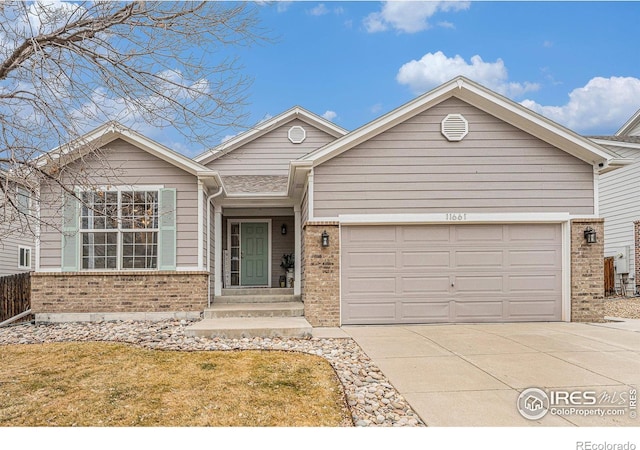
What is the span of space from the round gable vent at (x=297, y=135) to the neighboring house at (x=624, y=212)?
10.7 meters

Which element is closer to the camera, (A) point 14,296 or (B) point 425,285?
(B) point 425,285

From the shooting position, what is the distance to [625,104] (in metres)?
17.0

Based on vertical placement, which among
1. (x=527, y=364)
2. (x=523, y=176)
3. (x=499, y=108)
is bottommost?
(x=527, y=364)

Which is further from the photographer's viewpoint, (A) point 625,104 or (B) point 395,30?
(A) point 625,104

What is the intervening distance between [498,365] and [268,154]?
33.3ft

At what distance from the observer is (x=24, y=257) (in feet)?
59.4

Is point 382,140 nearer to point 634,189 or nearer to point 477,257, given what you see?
point 477,257

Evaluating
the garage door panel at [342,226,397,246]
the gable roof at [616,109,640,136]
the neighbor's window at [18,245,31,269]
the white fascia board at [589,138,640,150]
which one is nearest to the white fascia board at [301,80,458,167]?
the garage door panel at [342,226,397,246]

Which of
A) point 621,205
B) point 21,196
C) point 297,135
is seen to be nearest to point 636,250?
point 621,205

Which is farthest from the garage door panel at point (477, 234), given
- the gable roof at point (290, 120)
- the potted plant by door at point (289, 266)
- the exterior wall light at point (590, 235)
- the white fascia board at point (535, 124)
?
the gable roof at point (290, 120)

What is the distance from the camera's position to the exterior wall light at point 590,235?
8.94 m

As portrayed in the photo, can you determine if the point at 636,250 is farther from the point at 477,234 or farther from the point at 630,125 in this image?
the point at 477,234
